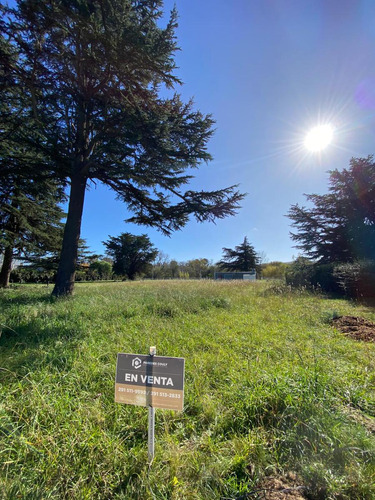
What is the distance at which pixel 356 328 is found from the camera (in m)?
4.32

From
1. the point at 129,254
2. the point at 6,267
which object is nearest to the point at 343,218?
the point at 6,267

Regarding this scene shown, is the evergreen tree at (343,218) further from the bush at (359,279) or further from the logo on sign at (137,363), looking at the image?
the logo on sign at (137,363)

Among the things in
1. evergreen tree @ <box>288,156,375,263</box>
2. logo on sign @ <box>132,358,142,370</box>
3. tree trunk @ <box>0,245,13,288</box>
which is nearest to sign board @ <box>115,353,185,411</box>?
logo on sign @ <box>132,358,142,370</box>

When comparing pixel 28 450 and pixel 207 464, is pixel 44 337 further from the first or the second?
pixel 207 464

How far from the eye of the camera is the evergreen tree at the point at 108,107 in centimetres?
542

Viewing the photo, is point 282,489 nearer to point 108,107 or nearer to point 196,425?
point 196,425

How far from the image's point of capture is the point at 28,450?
1414 millimetres

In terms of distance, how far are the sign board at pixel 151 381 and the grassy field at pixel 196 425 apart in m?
0.38

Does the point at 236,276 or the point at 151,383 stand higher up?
the point at 236,276

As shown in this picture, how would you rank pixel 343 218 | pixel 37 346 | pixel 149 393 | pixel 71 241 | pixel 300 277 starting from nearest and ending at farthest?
pixel 149 393
pixel 37 346
pixel 71 241
pixel 300 277
pixel 343 218

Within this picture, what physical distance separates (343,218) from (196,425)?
20414 mm

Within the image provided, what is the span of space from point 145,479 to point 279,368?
1.92 m

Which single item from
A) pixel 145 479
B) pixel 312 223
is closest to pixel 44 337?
pixel 145 479

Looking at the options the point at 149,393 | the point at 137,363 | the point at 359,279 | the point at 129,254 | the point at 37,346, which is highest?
the point at 129,254
